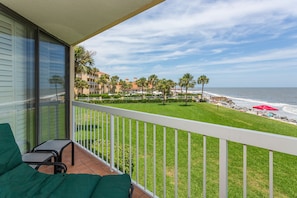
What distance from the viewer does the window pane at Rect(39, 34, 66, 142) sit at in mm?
3148

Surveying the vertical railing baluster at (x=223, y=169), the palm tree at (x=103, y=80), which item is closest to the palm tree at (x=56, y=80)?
the vertical railing baluster at (x=223, y=169)

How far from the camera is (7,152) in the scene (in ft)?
5.68

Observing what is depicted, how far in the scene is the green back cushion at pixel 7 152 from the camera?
1.67 m

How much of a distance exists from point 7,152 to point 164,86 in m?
38.1

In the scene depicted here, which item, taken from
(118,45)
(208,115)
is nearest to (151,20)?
(118,45)

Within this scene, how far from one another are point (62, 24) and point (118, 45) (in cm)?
2371

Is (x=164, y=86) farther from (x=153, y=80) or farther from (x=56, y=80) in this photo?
(x=56, y=80)

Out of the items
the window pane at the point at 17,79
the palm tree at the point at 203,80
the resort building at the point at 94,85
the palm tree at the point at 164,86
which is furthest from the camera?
the palm tree at the point at 164,86

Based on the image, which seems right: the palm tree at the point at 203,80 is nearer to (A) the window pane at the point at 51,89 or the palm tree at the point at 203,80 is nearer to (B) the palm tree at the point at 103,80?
(B) the palm tree at the point at 103,80

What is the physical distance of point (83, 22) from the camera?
2.79 meters

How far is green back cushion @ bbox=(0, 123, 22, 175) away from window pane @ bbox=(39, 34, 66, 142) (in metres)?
1.30

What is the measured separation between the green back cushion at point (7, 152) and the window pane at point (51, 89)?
1297mm

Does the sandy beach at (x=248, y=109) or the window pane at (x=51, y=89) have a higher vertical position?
the window pane at (x=51, y=89)

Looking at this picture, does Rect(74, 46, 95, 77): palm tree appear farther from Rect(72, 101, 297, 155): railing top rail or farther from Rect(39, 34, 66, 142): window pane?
Rect(72, 101, 297, 155): railing top rail
